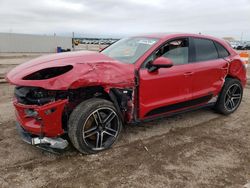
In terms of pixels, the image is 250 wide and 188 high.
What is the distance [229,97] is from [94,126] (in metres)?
3.18

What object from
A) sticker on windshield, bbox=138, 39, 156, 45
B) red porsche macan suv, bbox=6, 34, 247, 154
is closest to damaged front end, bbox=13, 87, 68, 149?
red porsche macan suv, bbox=6, 34, 247, 154

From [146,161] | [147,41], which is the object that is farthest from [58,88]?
[147,41]

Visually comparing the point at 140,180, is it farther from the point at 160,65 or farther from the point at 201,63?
the point at 201,63

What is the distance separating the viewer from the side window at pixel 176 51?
407 centimetres

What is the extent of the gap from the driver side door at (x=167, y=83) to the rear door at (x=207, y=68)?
0.18m

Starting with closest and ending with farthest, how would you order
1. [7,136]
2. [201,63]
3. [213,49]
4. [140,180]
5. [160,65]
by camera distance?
1. [140,180]
2. [160,65]
3. [7,136]
4. [201,63]
5. [213,49]

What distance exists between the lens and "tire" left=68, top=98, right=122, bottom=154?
128 inches

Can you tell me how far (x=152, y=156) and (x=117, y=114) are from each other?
77 cm

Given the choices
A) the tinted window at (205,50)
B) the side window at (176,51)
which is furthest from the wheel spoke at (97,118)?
the tinted window at (205,50)

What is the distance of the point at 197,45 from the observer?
4574 mm

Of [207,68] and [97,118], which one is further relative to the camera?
[207,68]

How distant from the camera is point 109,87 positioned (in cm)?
344

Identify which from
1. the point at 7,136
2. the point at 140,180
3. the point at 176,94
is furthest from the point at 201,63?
the point at 7,136

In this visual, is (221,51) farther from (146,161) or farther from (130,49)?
(146,161)
